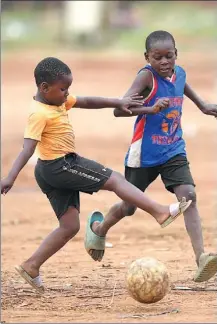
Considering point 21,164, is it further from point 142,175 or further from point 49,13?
point 49,13

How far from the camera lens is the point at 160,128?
775cm

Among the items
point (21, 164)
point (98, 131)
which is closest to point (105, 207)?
point (21, 164)

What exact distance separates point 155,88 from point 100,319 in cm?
207

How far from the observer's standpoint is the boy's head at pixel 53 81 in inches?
284

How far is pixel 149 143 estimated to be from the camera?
25.5ft

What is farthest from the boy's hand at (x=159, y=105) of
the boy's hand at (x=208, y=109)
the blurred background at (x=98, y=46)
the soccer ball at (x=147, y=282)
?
the blurred background at (x=98, y=46)

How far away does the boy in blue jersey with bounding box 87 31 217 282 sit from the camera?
7621 millimetres

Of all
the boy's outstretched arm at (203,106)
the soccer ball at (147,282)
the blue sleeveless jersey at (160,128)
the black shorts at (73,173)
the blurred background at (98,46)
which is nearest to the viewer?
the soccer ball at (147,282)

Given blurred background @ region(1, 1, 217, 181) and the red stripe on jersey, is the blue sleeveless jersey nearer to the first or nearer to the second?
the red stripe on jersey

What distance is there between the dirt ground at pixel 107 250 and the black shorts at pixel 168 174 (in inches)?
31.6

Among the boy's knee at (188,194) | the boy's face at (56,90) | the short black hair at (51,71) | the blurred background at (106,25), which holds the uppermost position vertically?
the short black hair at (51,71)

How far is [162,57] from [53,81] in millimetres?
946

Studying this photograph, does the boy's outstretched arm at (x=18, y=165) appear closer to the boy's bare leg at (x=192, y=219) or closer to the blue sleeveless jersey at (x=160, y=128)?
the blue sleeveless jersey at (x=160, y=128)

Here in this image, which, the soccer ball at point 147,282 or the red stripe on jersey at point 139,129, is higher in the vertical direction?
the red stripe on jersey at point 139,129
